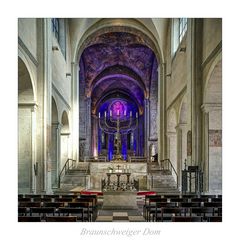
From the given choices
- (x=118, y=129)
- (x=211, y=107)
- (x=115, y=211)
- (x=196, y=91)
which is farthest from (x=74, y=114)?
(x=115, y=211)

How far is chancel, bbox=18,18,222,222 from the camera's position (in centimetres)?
1254

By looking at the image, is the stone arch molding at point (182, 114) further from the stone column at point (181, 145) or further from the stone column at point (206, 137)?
the stone column at point (206, 137)

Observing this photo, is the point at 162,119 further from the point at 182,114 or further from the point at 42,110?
the point at 42,110

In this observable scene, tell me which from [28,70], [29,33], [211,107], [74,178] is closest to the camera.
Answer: [28,70]

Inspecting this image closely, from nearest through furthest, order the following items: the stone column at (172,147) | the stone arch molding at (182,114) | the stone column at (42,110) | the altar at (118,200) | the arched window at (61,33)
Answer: the altar at (118,200) < the stone column at (42,110) < the stone arch molding at (182,114) < the arched window at (61,33) < the stone column at (172,147)

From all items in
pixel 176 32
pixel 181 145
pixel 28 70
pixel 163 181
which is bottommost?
pixel 163 181

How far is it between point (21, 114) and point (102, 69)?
2535 cm

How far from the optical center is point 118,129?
93.5ft

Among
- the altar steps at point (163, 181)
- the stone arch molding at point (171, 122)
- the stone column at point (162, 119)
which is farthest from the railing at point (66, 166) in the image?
the stone arch molding at point (171, 122)

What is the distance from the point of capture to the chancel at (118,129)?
12.5 m

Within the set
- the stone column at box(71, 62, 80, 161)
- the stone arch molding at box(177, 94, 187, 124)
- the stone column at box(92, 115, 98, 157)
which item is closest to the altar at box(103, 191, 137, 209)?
the stone arch molding at box(177, 94, 187, 124)

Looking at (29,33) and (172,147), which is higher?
(29,33)
